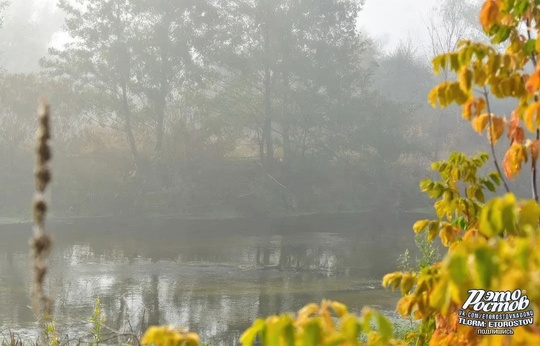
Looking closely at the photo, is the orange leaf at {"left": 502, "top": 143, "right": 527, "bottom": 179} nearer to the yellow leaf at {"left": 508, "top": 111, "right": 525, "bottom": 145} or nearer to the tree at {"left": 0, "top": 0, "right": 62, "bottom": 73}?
the yellow leaf at {"left": 508, "top": 111, "right": 525, "bottom": 145}

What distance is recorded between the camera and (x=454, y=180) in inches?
115

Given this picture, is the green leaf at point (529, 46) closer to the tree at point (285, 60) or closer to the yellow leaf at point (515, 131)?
the yellow leaf at point (515, 131)

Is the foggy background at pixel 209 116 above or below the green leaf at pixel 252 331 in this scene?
above

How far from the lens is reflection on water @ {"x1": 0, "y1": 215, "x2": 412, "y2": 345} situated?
35.6 ft

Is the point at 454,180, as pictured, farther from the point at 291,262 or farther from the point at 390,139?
the point at 390,139

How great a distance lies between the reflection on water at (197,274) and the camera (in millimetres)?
10844

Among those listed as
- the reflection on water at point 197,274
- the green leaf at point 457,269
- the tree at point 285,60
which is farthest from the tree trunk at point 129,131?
the green leaf at point 457,269

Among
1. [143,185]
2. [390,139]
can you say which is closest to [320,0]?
[390,139]

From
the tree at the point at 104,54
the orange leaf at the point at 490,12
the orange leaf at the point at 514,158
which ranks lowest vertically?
the orange leaf at the point at 514,158

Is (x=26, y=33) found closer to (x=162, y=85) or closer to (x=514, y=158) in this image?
(x=162, y=85)

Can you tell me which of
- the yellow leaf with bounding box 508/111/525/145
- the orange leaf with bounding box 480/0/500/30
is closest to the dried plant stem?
the orange leaf with bounding box 480/0/500/30

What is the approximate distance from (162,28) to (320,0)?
7110 mm

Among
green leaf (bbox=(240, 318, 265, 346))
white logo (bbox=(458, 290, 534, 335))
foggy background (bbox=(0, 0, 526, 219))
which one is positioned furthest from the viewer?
foggy background (bbox=(0, 0, 526, 219))

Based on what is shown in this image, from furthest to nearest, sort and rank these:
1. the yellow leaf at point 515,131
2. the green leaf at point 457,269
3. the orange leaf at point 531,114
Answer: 1. the yellow leaf at point 515,131
2. the orange leaf at point 531,114
3. the green leaf at point 457,269
